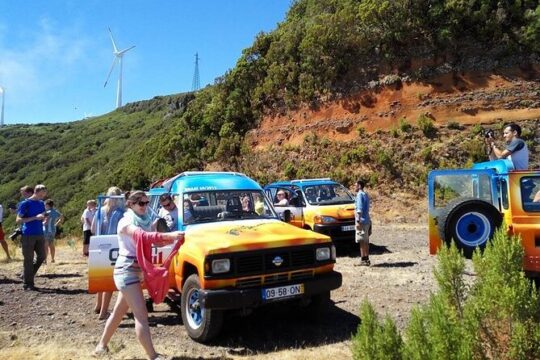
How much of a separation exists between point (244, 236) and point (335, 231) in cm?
596

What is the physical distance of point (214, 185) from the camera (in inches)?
291

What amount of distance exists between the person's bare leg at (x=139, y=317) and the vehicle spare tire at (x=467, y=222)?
12.6ft

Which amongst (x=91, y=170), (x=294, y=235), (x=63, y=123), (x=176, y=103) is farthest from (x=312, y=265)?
(x=63, y=123)

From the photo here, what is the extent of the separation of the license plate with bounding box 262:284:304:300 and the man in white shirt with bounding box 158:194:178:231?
1.92m

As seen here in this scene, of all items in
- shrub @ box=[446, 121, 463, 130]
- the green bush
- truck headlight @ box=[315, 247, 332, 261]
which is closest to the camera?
the green bush

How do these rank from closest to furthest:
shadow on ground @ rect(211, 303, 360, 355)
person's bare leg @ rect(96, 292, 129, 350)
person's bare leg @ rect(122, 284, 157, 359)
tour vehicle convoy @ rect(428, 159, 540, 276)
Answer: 1. person's bare leg @ rect(122, 284, 157, 359)
2. person's bare leg @ rect(96, 292, 129, 350)
3. shadow on ground @ rect(211, 303, 360, 355)
4. tour vehicle convoy @ rect(428, 159, 540, 276)

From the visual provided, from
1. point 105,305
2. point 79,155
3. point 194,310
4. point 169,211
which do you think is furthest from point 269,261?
point 79,155

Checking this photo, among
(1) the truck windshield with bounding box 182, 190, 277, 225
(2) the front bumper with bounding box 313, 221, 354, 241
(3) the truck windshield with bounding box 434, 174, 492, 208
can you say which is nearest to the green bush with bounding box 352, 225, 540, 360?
(3) the truck windshield with bounding box 434, 174, 492, 208

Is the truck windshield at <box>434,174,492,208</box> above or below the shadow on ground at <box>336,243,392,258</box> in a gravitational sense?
above

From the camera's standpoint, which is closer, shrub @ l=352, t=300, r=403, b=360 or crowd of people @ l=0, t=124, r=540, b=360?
shrub @ l=352, t=300, r=403, b=360

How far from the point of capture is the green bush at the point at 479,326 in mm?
2797

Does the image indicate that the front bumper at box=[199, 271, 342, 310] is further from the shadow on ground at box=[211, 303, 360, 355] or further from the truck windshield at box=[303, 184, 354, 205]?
the truck windshield at box=[303, 184, 354, 205]

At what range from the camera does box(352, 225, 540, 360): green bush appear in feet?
9.18

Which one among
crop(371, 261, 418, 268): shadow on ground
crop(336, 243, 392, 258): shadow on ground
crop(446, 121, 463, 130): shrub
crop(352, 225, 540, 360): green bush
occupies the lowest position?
crop(371, 261, 418, 268): shadow on ground
